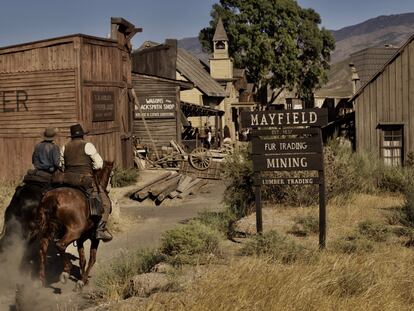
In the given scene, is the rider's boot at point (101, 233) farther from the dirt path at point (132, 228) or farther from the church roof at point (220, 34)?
the church roof at point (220, 34)

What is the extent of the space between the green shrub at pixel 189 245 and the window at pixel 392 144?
1541cm

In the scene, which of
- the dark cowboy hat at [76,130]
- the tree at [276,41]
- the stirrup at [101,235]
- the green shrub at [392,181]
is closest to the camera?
the stirrup at [101,235]

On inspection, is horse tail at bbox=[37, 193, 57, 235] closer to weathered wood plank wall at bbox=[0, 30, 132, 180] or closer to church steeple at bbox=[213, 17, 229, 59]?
weathered wood plank wall at bbox=[0, 30, 132, 180]

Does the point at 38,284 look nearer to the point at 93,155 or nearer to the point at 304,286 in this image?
the point at 93,155

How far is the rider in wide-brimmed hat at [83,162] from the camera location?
1036cm

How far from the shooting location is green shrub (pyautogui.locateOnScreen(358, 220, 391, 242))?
1045cm

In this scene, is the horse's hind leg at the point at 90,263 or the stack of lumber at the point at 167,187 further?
the stack of lumber at the point at 167,187

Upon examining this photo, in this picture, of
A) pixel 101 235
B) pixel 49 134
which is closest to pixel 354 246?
pixel 101 235

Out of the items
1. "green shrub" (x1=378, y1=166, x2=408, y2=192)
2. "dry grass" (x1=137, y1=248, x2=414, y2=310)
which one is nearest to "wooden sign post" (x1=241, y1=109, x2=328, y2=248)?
"dry grass" (x1=137, y1=248, x2=414, y2=310)

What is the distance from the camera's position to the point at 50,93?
20.9 metres

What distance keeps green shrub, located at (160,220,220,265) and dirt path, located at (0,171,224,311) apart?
4.74 ft

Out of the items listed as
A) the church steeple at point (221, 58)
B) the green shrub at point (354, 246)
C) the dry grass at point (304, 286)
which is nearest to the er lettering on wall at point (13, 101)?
the green shrub at point (354, 246)

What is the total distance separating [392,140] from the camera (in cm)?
2359

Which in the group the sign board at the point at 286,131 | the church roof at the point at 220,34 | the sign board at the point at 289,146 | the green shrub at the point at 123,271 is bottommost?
the green shrub at the point at 123,271
